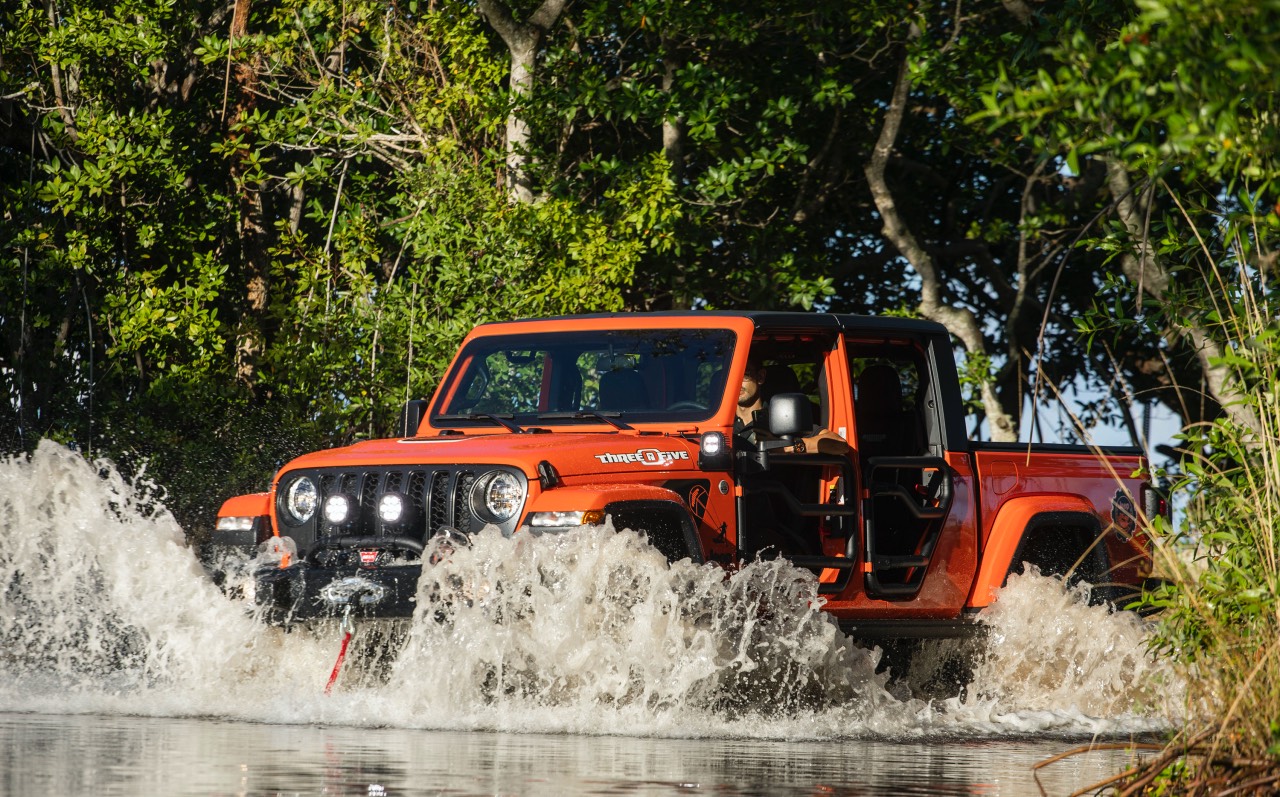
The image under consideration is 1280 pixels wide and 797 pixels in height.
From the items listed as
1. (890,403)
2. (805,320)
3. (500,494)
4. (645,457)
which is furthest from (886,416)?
(500,494)

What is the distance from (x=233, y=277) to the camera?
730 inches

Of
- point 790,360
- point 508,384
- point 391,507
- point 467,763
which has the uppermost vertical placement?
point 790,360

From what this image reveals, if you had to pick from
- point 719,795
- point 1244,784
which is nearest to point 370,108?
point 719,795

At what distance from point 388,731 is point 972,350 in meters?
11.5

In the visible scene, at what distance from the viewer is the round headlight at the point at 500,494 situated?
27.2 ft

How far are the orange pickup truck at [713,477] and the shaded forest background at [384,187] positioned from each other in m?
5.79

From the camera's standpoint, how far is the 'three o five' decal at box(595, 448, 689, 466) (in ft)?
28.3

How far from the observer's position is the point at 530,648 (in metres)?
8.02

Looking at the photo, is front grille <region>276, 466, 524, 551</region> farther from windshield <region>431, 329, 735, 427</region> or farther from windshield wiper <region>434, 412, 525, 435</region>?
windshield <region>431, 329, 735, 427</region>

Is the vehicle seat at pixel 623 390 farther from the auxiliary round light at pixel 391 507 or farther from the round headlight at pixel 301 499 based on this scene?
the round headlight at pixel 301 499

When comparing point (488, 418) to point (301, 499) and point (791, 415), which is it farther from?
point (791, 415)

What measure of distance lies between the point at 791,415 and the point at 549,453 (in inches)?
41.7

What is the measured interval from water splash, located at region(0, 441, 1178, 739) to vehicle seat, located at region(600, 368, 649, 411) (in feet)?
3.70

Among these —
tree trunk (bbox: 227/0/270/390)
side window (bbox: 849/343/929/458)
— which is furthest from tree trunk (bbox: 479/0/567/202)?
side window (bbox: 849/343/929/458)
